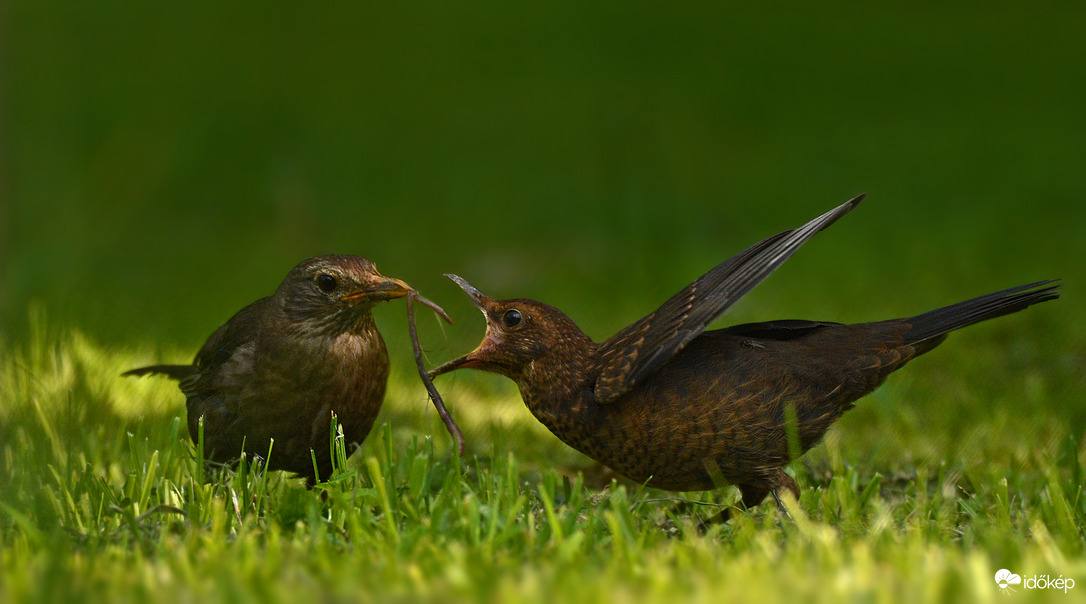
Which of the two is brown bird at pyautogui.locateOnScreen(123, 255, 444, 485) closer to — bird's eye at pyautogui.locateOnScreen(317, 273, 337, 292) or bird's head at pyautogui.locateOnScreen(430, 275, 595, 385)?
bird's eye at pyautogui.locateOnScreen(317, 273, 337, 292)

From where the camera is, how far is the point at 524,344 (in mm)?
4125

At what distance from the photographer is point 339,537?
10.7ft

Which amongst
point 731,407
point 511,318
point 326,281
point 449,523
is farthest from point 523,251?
point 449,523

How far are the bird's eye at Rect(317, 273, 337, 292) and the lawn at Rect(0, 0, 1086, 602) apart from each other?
557mm

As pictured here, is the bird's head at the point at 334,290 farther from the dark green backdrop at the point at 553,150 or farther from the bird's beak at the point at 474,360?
Result: the dark green backdrop at the point at 553,150

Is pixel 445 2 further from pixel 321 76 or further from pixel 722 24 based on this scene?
pixel 722 24

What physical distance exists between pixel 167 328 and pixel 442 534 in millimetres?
3374

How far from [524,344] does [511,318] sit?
0.41ft

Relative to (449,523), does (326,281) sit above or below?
above

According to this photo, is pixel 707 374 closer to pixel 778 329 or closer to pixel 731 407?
pixel 731 407

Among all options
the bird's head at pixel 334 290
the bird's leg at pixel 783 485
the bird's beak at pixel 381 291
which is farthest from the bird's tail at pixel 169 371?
the bird's leg at pixel 783 485

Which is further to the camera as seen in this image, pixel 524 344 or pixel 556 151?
pixel 556 151

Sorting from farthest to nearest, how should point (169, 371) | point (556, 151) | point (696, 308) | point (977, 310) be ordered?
point (556, 151) → point (169, 371) → point (977, 310) → point (696, 308)

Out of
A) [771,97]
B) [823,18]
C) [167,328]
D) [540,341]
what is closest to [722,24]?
[823,18]
